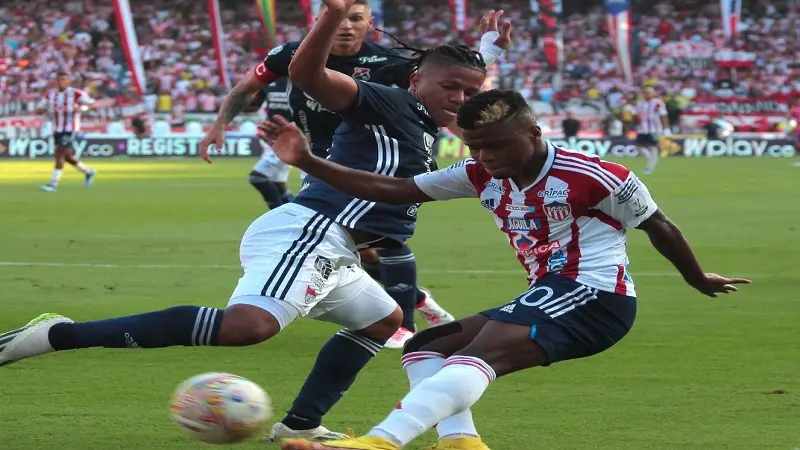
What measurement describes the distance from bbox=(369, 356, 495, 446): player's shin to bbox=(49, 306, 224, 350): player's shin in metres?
1.06

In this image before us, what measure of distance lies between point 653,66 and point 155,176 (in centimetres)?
2513

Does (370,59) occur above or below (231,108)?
above

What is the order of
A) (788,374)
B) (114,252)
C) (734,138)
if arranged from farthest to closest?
(734,138)
(114,252)
(788,374)

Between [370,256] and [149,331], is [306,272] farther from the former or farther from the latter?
[370,256]

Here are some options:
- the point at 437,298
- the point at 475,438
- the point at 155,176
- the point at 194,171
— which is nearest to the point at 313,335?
the point at 437,298

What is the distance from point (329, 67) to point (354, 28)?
0.36m

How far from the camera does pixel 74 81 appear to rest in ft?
152

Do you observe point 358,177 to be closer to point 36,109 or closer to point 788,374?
point 788,374

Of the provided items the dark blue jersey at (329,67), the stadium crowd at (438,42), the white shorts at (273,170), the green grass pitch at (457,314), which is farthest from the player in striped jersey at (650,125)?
the dark blue jersey at (329,67)

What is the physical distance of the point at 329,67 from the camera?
725 cm

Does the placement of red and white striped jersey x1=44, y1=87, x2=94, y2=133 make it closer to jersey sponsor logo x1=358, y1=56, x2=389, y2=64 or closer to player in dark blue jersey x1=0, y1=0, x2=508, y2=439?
jersey sponsor logo x1=358, y1=56, x2=389, y2=64

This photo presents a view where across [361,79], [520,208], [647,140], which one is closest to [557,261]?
[520,208]

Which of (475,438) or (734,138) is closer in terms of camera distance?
(475,438)

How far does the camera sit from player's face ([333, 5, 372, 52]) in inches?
272
